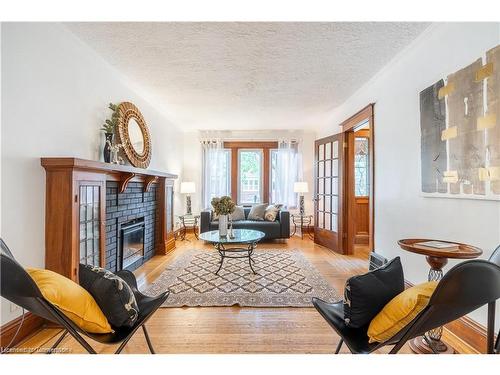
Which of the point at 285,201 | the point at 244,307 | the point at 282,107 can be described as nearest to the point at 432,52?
the point at 282,107

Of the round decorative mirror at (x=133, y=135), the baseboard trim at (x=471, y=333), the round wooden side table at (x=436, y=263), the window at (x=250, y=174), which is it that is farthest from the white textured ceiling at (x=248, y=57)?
the baseboard trim at (x=471, y=333)

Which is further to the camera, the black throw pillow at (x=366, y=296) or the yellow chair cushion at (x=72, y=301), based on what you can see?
the black throw pillow at (x=366, y=296)

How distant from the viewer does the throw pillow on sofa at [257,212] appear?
17.5 ft

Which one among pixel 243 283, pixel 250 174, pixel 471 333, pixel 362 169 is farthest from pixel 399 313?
pixel 250 174

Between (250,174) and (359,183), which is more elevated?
(250,174)

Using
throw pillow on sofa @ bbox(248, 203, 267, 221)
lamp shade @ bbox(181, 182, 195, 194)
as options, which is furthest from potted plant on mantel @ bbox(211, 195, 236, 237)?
lamp shade @ bbox(181, 182, 195, 194)

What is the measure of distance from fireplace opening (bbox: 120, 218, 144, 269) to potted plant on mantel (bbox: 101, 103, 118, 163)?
972mm

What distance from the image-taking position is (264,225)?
5074 mm

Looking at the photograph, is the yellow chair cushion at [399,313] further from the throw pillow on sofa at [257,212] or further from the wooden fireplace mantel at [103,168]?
the throw pillow on sofa at [257,212]

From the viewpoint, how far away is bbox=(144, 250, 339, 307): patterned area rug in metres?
2.52

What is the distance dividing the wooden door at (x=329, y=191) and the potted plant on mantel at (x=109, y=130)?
11.6 ft

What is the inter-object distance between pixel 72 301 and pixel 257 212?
14.2 feet

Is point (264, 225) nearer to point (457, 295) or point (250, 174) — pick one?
point (250, 174)
